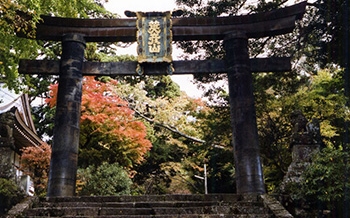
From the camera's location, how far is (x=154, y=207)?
7719 millimetres

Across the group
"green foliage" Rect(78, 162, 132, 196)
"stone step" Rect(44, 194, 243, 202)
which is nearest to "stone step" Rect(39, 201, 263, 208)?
"stone step" Rect(44, 194, 243, 202)

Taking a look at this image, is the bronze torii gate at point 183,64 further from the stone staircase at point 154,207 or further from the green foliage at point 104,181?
the green foliage at point 104,181

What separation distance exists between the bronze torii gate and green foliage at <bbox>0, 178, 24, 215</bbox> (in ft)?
7.63

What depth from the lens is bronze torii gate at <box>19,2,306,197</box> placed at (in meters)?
10.7

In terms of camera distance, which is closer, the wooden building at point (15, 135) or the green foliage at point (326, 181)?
the green foliage at point (326, 181)

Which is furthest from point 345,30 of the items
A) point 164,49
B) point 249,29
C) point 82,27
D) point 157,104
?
point 157,104

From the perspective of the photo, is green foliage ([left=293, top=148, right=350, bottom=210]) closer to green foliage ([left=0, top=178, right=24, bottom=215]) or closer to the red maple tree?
green foliage ([left=0, top=178, right=24, bottom=215])

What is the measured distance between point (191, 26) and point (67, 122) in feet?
16.5

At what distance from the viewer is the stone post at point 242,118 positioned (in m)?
10.3

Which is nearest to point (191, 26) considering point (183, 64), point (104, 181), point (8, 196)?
point (183, 64)

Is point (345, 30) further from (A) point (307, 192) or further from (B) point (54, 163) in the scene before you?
(B) point (54, 163)

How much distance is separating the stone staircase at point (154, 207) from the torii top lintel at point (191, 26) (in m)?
5.77

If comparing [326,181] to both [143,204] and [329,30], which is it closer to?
[143,204]

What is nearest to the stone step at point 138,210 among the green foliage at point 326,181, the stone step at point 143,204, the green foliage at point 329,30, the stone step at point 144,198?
the stone step at point 143,204
